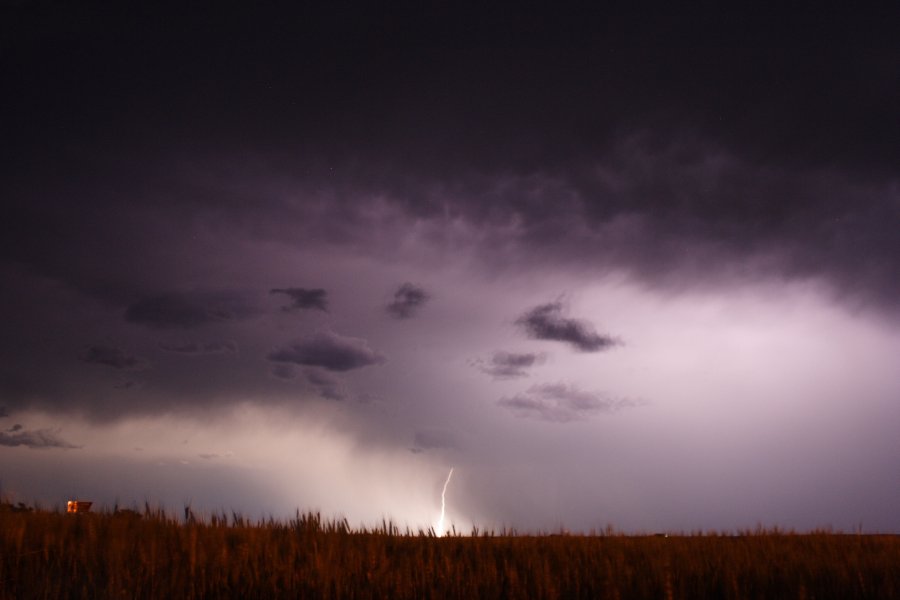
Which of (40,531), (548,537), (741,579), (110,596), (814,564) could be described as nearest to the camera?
(110,596)

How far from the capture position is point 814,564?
12711 millimetres

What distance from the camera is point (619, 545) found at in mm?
15188

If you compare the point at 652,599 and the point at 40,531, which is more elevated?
the point at 40,531

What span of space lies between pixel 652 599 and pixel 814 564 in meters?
4.02

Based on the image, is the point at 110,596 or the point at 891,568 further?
the point at 891,568

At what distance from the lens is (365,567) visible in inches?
454

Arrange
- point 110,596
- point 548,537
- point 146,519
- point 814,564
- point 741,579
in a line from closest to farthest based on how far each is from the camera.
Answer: point 110,596, point 741,579, point 814,564, point 146,519, point 548,537

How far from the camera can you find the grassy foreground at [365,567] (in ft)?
33.9

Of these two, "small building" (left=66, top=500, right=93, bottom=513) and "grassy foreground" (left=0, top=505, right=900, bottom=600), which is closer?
"grassy foreground" (left=0, top=505, right=900, bottom=600)

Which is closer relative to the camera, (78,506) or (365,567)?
(365,567)

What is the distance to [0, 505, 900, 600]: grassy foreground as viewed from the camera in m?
10.3

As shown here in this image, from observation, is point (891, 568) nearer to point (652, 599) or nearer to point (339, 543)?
point (652, 599)

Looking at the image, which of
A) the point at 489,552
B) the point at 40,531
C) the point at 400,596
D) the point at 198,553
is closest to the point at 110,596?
the point at 198,553

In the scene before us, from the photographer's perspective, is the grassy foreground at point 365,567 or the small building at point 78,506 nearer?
the grassy foreground at point 365,567
